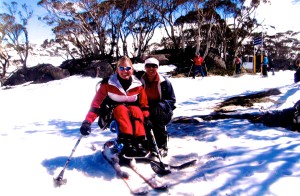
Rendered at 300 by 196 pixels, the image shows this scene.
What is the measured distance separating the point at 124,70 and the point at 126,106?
0.46 meters

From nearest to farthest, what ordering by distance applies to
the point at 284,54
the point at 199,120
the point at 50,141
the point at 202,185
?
the point at 202,185 → the point at 50,141 → the point at 199,120 → the point at 284,54

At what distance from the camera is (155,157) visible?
3615 millimetres

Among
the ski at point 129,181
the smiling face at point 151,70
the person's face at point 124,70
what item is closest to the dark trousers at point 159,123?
the smiling face at point 151,70

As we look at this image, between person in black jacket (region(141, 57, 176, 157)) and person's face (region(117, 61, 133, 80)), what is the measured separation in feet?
1.22

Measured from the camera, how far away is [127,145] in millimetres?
3211

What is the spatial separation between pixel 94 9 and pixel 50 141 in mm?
19895

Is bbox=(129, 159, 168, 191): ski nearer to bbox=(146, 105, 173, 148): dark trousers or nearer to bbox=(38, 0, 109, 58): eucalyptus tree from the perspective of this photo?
bbox=(146, 105, 173, 148): dark trousers

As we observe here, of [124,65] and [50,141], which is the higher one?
[124,65]

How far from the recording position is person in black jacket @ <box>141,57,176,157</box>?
363 cm

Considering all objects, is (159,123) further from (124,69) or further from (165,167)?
(124,69)

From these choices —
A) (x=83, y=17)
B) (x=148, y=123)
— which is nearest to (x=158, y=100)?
(x=148, y=123)

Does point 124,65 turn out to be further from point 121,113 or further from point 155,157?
point 155,157

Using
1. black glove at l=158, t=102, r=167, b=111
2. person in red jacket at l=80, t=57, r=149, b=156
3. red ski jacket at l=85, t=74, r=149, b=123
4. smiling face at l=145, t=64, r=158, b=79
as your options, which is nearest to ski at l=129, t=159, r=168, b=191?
person in red jacket at l=80, t=57, r=149, b=156

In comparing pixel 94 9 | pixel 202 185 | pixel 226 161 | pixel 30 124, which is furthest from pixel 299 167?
pixel 94 9
